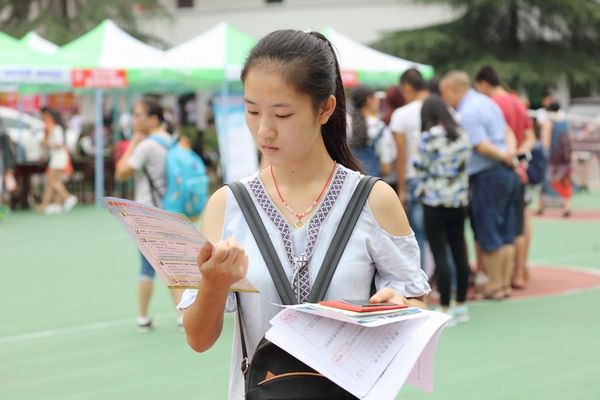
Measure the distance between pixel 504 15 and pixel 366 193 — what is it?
36022 mm

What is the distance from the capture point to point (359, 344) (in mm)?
2676

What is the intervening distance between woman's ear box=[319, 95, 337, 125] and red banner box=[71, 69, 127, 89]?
691 inches

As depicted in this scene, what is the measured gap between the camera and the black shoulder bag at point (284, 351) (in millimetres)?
2705

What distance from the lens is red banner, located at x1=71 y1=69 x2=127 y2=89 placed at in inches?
792

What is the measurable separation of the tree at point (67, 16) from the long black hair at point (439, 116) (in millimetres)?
30191

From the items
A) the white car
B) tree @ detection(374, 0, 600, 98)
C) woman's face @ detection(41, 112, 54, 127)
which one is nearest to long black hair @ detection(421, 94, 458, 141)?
woman's face @ detection(41, 112, 54, 127)

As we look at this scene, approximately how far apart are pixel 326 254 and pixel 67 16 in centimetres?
3823

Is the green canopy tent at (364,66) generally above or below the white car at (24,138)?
above

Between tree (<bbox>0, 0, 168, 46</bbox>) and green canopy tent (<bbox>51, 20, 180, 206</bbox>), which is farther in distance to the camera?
tree (<bbox>0, 0, 168, 46</bbox>)

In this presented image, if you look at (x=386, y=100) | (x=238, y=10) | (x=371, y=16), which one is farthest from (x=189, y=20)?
(x=386, y=100)

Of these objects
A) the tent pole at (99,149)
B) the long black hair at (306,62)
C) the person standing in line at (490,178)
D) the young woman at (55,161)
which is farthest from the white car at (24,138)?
the long black hair at (306,62)

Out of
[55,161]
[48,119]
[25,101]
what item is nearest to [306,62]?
[55,161]

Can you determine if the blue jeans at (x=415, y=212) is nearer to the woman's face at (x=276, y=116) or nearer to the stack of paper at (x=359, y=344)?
the woman's face at (x=276, y=116)

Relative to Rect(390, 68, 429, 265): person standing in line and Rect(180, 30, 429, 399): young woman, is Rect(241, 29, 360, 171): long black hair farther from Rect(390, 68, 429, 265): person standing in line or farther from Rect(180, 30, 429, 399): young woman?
Rect(390, 68, 429, 265): person standing in line
